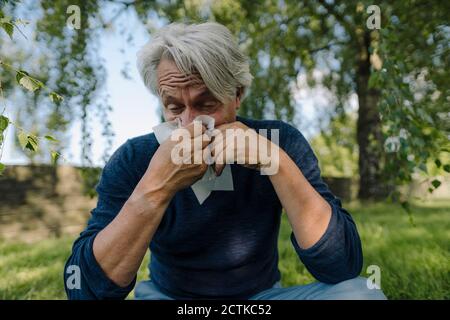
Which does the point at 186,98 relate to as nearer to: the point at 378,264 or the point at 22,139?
the point at 22,139

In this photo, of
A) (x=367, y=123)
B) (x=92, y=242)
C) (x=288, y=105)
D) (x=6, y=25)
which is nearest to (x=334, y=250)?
(x=92, y=242)

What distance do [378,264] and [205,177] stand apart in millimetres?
2181

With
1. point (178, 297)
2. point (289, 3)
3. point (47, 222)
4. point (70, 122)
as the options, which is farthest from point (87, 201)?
point (178, 297)

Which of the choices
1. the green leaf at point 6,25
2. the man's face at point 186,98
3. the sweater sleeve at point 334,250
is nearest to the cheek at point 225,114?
the man's face at point 186,98

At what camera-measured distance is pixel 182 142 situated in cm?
157

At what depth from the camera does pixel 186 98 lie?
1813 millimetres

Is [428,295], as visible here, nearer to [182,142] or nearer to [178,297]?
[178,297]

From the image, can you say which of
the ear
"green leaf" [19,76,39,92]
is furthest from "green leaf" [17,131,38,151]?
the ear

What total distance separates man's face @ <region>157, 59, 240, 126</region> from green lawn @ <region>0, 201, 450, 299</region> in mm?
1844

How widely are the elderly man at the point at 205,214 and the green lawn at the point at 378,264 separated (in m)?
1.24

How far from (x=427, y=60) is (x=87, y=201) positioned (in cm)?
558

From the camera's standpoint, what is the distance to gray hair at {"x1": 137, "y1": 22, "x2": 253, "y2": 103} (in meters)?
1.83

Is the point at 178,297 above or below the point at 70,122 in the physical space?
below

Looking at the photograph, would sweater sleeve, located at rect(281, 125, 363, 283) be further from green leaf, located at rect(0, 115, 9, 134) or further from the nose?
green leaf, located at rect(0, 115, 9, 134)
